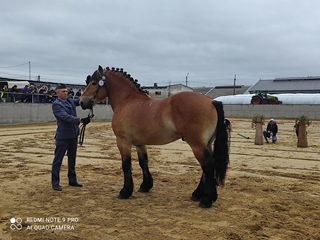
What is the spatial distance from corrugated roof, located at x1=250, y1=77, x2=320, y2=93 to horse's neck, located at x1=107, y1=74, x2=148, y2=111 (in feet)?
154

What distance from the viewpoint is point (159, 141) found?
457 cm

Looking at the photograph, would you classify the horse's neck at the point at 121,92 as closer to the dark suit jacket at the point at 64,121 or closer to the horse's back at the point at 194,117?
the dark suit jacket at the point at 64,121

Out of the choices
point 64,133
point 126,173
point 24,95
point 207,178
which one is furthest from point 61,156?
point 24,95

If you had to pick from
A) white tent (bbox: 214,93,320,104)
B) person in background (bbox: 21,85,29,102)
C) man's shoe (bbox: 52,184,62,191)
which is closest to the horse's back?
man's shoe (bbox: 52,184,62,191)

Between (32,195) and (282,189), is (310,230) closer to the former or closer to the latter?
(282,189)

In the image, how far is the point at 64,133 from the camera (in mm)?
5156

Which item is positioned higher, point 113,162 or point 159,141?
point 159,141

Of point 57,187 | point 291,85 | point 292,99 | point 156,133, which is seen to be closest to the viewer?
point 156,133

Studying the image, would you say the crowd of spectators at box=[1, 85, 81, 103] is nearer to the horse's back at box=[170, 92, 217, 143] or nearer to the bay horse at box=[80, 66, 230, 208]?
the bay horse at box=[80, 66, 230, 208]

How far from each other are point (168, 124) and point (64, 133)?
2.05 metres

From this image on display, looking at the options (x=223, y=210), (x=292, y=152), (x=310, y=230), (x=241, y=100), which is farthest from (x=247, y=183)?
A: (x=241, y=100)

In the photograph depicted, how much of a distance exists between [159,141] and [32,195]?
2.31m

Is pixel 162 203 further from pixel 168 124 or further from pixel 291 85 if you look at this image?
pixel 291 85

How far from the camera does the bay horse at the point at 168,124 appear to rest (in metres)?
4.20
